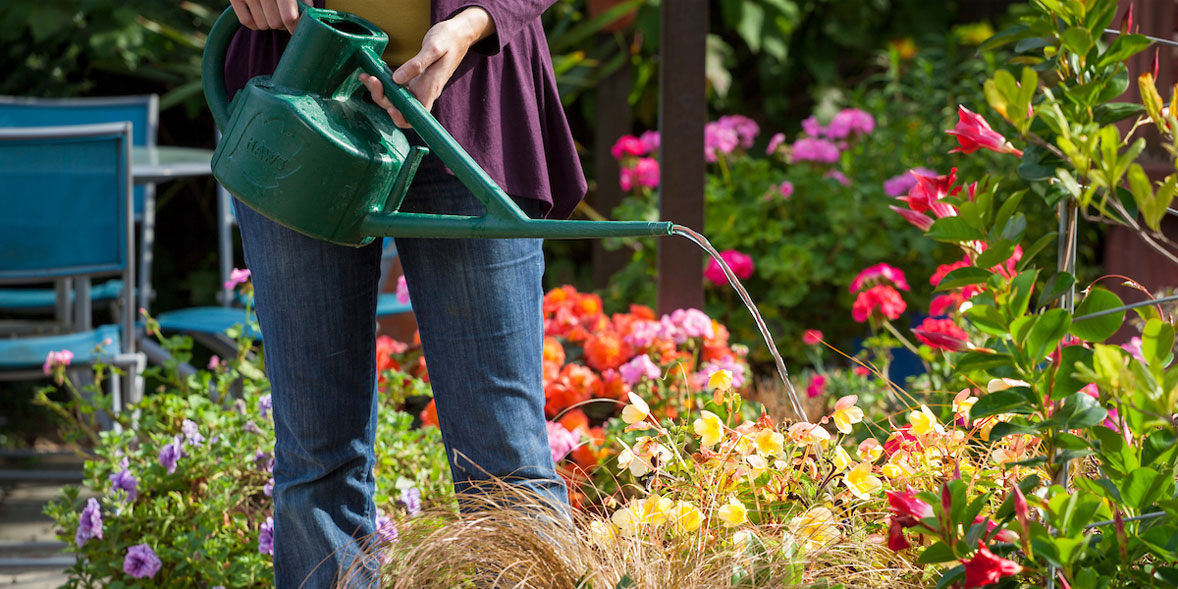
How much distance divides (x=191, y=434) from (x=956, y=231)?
1.27 meters

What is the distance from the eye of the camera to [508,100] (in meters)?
1.21

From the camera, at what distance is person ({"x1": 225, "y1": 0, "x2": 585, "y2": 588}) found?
3.76ft

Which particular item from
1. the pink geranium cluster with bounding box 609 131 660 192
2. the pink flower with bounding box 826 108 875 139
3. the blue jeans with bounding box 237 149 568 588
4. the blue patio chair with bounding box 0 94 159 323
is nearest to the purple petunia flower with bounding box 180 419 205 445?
the blue jeans with bounding box 237 149 568 588

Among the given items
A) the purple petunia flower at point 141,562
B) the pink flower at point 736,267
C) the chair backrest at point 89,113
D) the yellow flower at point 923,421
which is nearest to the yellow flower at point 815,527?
the yellow flower at point 923,421

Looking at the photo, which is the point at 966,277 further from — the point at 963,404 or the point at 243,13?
the point at 243,13

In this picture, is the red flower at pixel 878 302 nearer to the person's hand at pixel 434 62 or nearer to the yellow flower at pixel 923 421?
the yellow flower at pixel 923 421

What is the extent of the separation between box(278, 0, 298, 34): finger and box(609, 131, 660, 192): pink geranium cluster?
2236mm

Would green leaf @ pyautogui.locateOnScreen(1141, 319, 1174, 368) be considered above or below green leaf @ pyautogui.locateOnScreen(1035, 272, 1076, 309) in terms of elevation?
below

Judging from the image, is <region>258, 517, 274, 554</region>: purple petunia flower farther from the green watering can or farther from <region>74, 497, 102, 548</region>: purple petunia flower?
the green watering can

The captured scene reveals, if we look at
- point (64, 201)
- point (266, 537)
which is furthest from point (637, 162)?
Result: point (266, 537)

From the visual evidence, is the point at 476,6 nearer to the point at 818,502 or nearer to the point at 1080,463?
the point at 818,502

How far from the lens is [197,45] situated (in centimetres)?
380

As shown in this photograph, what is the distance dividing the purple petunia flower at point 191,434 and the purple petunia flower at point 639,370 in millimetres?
829

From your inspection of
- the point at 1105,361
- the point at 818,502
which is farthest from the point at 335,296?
the point at 1105,361
